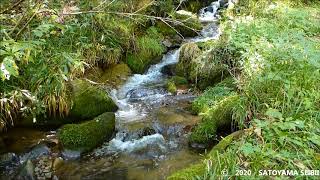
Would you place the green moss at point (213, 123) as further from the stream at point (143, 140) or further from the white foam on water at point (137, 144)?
the white foam on water at point (137, 144)

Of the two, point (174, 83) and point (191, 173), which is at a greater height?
point (191, 173)

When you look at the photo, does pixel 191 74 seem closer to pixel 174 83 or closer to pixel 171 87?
pixel 174 83

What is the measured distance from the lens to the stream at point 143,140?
5195 mm

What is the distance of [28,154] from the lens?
18.0ft

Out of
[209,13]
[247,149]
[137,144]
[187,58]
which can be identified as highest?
[209,13]

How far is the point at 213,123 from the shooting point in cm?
577

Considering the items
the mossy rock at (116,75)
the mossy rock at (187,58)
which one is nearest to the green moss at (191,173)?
the mossy rock at (116,75)

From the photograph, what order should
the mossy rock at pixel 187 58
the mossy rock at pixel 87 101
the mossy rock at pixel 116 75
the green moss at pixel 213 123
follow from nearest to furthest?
1. the green moss at pixel 213 123
2. the mossy rock at pixel 87 101
3. the mossy rock at pixel 116 75
4. the mossy rock at pixel 187 58

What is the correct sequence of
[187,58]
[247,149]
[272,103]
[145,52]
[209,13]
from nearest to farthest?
[247,149] < [272,103] < [187,58] < [145,52] < [209,13]

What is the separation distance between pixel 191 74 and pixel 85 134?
319 cm

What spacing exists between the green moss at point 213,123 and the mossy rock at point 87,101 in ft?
5.79

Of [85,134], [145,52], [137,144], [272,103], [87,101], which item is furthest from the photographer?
[145,52]

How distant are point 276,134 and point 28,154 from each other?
3619 millimetres

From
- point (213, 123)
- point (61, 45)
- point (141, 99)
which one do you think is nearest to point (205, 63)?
point (141, 99)
